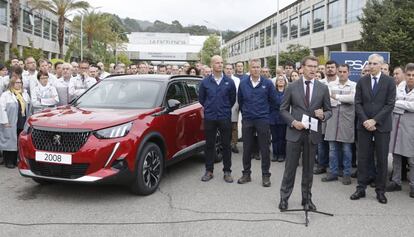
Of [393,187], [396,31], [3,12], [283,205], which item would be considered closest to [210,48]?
[3,12]

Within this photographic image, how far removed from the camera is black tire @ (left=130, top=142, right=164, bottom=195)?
6133 millimetres

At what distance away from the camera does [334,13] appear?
1607 inches

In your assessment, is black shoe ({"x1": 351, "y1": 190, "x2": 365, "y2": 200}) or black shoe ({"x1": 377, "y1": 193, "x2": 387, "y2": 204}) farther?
black shoe ({"x1": 351, "y1": 190, "x2": 365, "y2": 200})

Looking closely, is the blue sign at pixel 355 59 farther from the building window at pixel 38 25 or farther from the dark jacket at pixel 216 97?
the building window at pixel 38 25

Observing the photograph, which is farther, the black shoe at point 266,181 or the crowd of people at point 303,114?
the black shoe at point 266,181

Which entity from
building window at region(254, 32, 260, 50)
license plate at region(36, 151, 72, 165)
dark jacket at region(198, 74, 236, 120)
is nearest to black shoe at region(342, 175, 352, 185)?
dark jacket at region(198, 74, 236, 120)

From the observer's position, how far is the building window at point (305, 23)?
4794 centimetres

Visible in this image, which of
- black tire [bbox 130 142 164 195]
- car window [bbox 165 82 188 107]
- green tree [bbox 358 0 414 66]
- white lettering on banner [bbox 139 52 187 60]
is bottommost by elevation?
black tire [bbox 130 142 164 195]

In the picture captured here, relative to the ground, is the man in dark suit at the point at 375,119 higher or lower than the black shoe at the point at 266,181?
higher

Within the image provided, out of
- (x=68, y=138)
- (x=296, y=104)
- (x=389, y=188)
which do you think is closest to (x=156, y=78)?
(x=68, y=138)

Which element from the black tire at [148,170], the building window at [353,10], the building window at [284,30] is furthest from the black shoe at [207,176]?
the building window at [284,30]

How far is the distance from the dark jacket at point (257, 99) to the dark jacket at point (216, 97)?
9.9 inches

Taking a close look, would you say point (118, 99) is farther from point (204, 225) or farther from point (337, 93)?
point (337, 93)

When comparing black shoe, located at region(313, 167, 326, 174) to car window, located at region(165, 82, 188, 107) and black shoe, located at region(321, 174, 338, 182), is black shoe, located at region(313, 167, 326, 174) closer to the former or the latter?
black shoe, located at region(321, 174, 338, 182)
